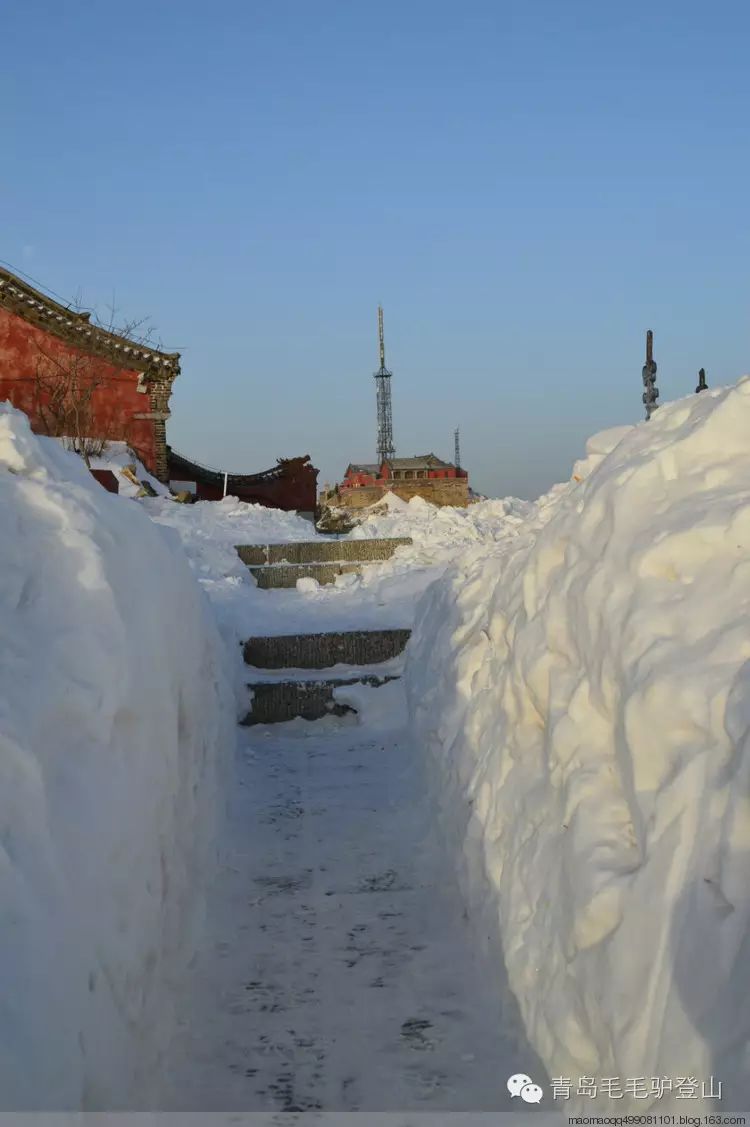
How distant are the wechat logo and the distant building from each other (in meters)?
27.7

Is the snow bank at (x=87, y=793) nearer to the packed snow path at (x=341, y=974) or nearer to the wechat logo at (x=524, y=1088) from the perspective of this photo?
the packed snow path at (x=341, y=974)

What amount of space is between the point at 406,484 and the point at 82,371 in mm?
17565

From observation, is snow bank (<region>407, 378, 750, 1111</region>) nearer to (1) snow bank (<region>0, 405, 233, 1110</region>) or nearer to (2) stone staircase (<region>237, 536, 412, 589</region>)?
(1) snow bank (<region>0, 405, 233, 1110</region>)

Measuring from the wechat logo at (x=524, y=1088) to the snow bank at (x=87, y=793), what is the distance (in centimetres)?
103

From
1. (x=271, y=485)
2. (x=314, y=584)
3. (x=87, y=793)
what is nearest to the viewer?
(x=87, y=793)

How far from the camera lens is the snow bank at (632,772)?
76.1 inches

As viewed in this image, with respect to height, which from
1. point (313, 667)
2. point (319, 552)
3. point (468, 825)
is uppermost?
point (319, 552)

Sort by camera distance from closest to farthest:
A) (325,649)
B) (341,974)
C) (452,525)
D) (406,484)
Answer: (341,974) → (325,649) → (452,525) → (406,484)

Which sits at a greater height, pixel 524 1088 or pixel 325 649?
pixel 325 649

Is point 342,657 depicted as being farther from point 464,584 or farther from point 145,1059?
point 145,1059

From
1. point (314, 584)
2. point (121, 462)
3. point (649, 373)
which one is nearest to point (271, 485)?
point (121, 462)

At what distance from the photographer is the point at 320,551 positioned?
36.0ft

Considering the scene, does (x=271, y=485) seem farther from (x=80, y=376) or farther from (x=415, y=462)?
(x=415, y=462)

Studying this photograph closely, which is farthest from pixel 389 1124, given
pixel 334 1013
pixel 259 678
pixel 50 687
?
pixel 259 678
